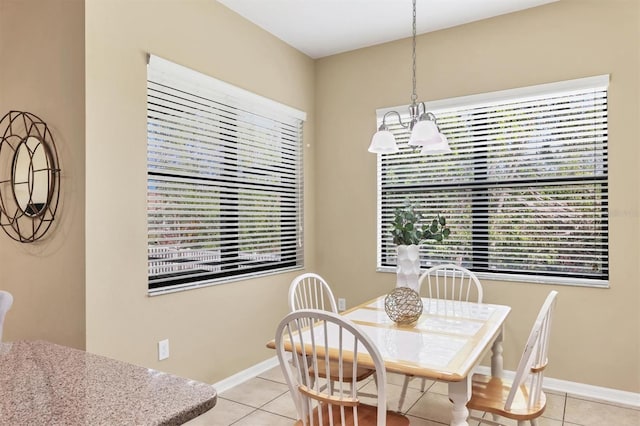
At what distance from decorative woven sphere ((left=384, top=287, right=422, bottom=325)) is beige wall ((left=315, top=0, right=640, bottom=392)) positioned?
133 cm

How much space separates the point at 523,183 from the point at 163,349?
279 cm

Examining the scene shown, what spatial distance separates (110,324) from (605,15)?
372 cm

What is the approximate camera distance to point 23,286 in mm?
2529

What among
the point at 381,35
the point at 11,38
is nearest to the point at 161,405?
the point at 11,38

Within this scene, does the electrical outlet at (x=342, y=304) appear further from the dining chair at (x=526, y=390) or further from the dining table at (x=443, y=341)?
the dining chair at (x=526, y=390)

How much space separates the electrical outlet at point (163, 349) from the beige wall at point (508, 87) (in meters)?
1.74

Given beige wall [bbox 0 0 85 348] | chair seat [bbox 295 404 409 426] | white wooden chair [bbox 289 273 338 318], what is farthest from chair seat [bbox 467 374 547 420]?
beige wall [bbox 0 0 85 348]

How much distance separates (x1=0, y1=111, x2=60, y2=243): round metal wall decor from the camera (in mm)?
2372

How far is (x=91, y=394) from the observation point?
1.00m

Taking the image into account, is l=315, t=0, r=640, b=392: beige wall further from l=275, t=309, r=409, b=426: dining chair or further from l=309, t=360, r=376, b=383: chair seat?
l=275, t=309, r=409, b=426: dining chair

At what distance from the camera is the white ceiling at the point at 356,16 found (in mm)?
3061

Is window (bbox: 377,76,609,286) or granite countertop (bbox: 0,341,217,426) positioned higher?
window (bbox: 377,76,609,286)

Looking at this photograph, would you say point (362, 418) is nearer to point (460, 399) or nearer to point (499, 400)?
point (460, 399)

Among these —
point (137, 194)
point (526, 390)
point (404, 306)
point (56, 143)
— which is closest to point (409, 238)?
Result: point (404, 306)
